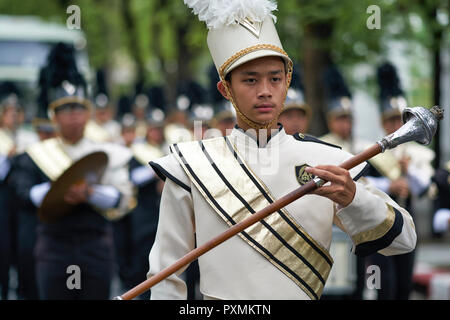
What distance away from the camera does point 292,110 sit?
29.0ft

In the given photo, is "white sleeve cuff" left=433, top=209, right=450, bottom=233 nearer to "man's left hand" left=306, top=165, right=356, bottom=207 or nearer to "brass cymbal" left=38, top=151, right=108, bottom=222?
"brass cymbal" left=38, top=151, right=108, bottom=222

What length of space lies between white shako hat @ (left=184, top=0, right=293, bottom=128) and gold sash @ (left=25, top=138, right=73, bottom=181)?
3.74 meters

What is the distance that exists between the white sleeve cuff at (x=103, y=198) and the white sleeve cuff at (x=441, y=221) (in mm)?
2402

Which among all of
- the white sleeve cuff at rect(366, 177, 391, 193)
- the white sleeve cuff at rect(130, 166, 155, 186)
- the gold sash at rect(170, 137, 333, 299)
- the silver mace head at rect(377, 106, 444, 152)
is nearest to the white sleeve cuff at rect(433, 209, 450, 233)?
the white sleeve cuff at rect(366, 177, 391, 193)

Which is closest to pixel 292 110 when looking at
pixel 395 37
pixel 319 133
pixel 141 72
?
pixel 395 37

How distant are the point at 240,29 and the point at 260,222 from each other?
757 mm

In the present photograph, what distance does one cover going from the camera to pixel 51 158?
7.54 metres

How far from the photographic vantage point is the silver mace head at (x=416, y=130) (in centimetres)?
341

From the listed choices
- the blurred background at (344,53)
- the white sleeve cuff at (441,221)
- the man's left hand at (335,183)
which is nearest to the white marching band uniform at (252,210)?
the man's left hand at (335,183)

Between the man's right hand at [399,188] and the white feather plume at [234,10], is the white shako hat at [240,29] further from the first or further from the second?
the man's right hand at [399,188]

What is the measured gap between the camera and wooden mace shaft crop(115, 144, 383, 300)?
3375 mm
